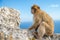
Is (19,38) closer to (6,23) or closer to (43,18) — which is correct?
(6,23)

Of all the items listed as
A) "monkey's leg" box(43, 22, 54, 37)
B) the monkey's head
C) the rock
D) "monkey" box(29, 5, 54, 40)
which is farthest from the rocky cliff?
the monkey's head

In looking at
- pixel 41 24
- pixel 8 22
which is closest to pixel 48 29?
pixel 41 24

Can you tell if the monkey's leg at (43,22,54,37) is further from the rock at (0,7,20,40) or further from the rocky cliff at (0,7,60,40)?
the rock at (0,7,20,40)

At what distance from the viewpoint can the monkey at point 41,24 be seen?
7418 millimetres

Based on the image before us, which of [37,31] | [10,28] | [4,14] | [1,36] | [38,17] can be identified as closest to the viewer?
[1,36]

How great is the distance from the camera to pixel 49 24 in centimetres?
796

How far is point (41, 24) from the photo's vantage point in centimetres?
754

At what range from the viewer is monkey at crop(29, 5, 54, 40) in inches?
292

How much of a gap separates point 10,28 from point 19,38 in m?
0.51

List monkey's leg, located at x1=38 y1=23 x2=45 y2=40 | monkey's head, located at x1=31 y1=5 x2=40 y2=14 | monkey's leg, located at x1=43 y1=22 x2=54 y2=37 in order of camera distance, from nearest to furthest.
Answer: monkey's leg, located at x1=38 y1=23 x2=45 y2=40 < monkey's leg, located at x1=43 y1=22 x2=54 y2=37 < monkey's head, located at x1=31 y1=5 x2=40 y2=14

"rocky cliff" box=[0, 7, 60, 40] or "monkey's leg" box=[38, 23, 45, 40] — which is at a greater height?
"rocky cliff" box=[0, 7, 60, 40]

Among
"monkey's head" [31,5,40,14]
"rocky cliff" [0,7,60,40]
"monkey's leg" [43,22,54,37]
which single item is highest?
"monkey's head" [31,5,40,14]

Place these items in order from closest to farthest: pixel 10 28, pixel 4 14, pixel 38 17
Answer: pixel 10 28, pixel 4 14, pixel 38 17

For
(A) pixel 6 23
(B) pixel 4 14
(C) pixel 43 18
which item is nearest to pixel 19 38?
→ (A) pixel 6 23
